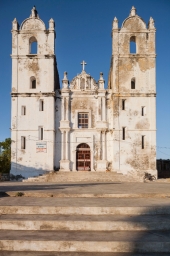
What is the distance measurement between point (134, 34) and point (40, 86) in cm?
995

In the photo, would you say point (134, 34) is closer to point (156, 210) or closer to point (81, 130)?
point (81, 130)

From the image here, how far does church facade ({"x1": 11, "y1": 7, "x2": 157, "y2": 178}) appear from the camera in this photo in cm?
2534

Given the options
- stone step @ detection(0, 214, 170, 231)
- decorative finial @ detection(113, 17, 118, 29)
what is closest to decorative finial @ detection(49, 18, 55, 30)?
decorative finial @ detection(113, 17, 118, 29)

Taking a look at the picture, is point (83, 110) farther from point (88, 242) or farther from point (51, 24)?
point (88, 242)

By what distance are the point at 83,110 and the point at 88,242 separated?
72.2 feet

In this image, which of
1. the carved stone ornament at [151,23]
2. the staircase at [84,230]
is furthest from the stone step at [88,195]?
the carved stone ornament at [151,23]

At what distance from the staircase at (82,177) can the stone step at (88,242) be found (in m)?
16.2

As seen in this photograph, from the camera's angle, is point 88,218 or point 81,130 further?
point 81,130

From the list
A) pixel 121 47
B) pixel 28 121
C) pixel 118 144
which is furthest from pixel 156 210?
pixel 121 47

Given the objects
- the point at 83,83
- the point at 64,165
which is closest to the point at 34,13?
the point at 83,83

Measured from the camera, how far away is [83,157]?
26297mm

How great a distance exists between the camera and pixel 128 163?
25.2 m

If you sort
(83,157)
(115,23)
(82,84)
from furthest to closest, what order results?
(82,84) < (115,23) < (83,157)

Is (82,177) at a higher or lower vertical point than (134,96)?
lower
